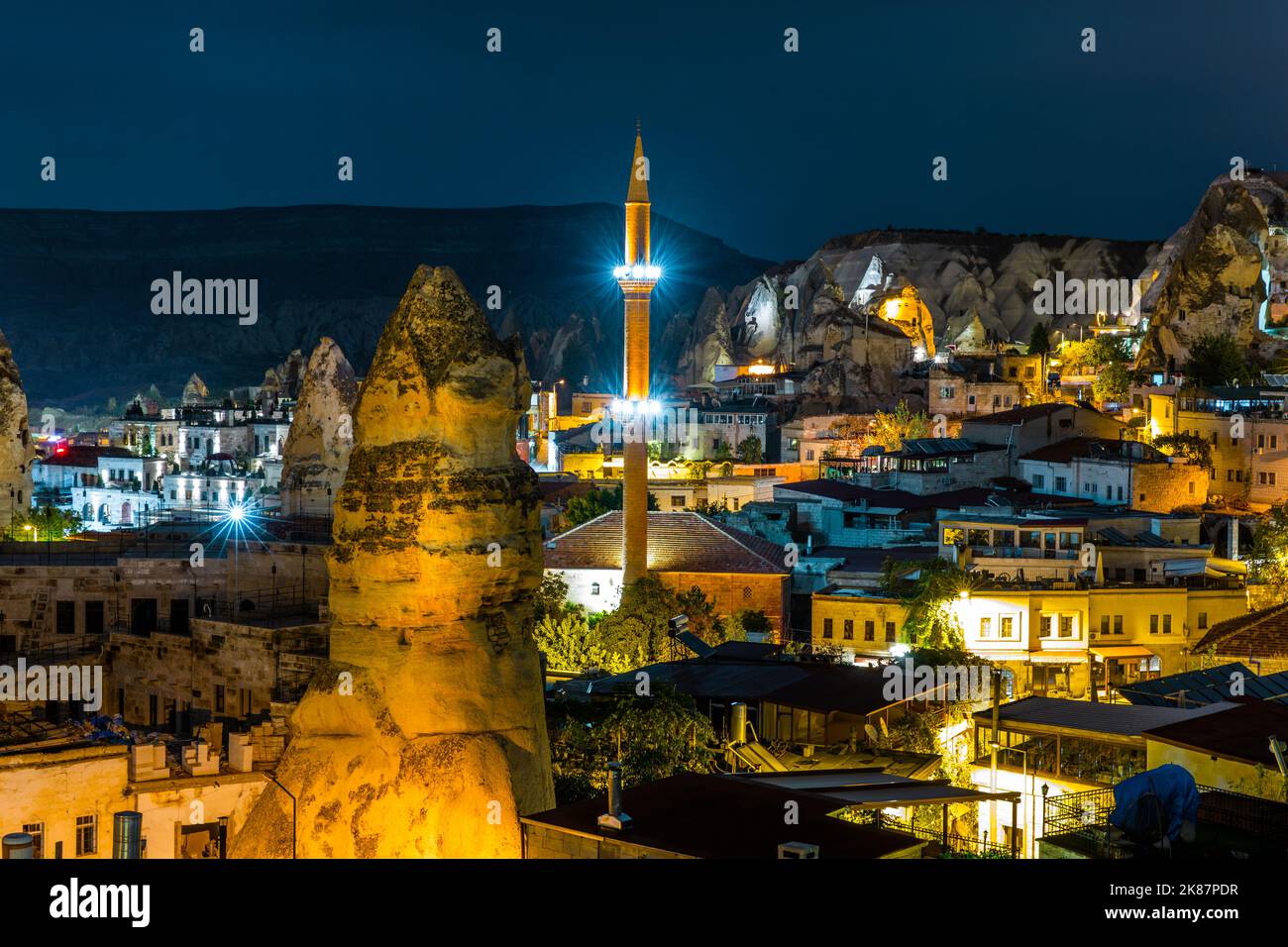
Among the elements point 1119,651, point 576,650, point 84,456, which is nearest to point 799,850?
point 576,650

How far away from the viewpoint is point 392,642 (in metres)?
13.0

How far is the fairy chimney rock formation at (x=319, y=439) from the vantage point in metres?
36.4

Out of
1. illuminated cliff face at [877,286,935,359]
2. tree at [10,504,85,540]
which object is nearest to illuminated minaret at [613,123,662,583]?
tree at [10,504,85,540]

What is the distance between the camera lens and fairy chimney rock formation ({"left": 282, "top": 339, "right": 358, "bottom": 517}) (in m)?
36.4

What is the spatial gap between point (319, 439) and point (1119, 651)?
708 inches

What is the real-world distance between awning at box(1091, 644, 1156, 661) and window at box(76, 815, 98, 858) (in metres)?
23.2

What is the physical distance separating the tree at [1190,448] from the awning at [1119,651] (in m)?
18.6

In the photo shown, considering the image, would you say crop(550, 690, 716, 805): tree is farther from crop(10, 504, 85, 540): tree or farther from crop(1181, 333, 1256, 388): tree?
crop(1181, 333, 1256, 388): tree

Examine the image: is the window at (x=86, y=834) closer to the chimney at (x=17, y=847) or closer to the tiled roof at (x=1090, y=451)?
the chimney at (x=17, y=847)

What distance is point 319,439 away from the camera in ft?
121

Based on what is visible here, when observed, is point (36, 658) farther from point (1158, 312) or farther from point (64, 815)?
point (1158, 312)

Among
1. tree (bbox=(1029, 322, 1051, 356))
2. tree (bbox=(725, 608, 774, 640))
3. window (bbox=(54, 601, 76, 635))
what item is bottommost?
tree (bbox=(725, 608, 774, 640))

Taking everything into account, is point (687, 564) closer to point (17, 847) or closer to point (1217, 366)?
point (1217, 366)

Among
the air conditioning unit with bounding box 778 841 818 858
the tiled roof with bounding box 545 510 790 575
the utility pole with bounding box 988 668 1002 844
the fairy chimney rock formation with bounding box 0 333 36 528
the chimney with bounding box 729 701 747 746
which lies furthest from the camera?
the tiled roof with bounding box 545 510 790 575
